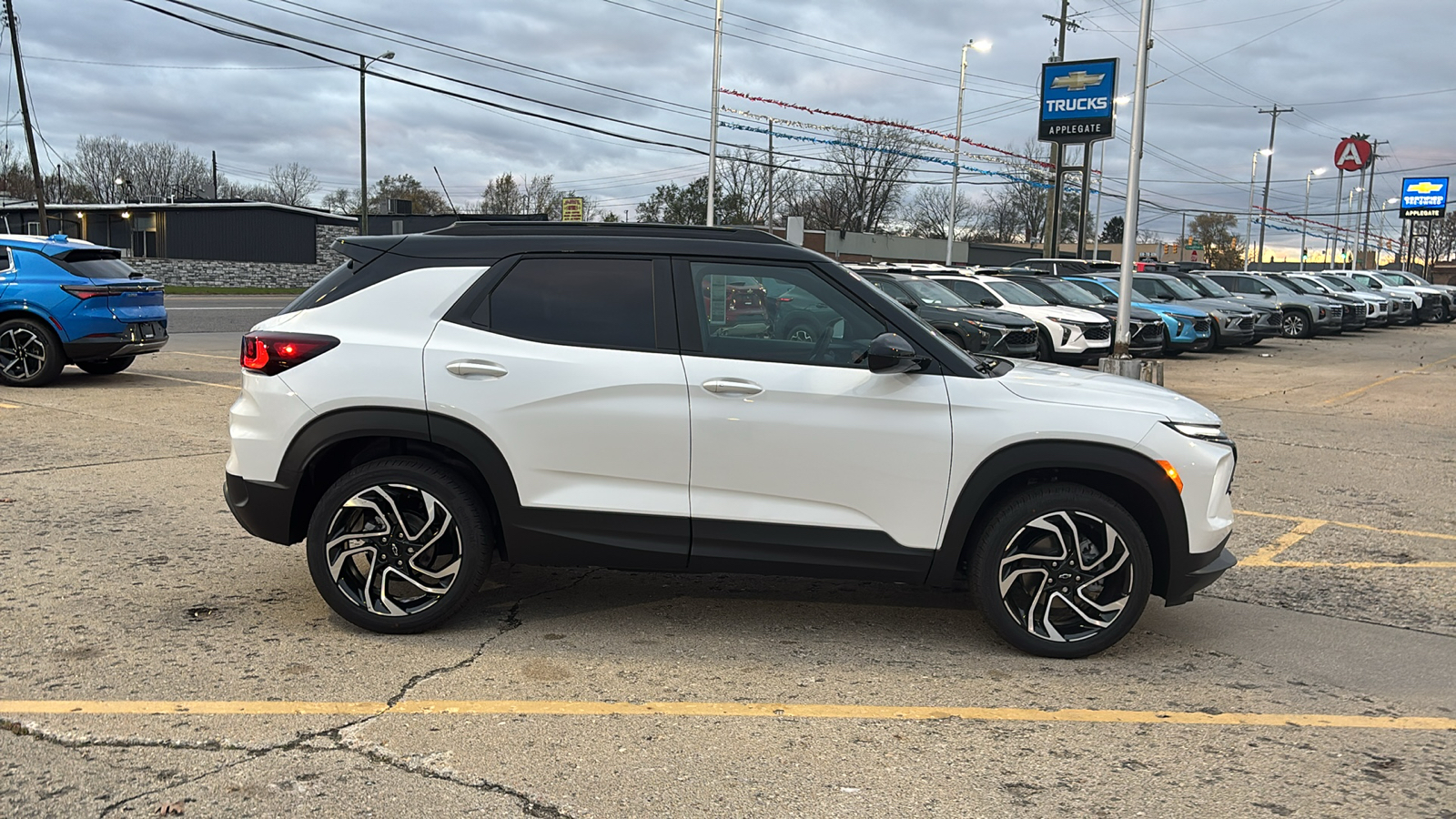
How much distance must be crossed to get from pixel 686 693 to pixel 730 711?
228mm

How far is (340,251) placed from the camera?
15.5 feet

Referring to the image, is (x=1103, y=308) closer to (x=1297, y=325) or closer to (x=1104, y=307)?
(x=1104, y=307)

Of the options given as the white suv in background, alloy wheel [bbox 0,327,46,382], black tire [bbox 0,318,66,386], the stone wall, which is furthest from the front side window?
the stone wall

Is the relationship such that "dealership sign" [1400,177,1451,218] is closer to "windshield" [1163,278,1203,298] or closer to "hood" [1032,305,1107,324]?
"windshield" [1163,278,1203,298]

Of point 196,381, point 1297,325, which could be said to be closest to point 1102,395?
point 196,381

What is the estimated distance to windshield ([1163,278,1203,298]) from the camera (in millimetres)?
24484

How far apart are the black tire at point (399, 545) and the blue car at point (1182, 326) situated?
61.5 ft

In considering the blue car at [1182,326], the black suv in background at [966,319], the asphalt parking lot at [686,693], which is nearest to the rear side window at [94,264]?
the asphalt parking lot at [686,693]

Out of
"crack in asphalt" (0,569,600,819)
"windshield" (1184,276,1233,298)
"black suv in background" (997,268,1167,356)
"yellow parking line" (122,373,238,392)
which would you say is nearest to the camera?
"crack in asphalt" (0,569,600,819)

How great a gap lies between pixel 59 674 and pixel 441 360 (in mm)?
1847

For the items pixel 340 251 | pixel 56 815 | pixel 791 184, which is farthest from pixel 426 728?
pixel 791 184

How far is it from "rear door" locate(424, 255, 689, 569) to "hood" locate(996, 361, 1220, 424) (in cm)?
143

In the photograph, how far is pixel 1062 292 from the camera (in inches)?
822

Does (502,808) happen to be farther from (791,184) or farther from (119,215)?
(791,184)
